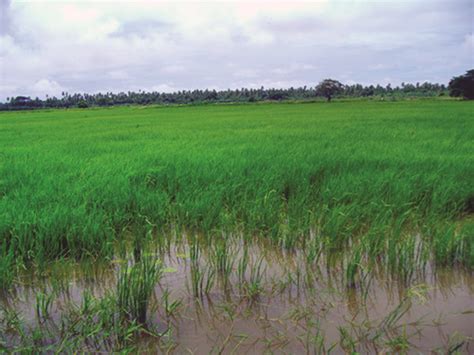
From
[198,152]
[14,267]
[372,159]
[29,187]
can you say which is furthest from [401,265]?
[198,152]

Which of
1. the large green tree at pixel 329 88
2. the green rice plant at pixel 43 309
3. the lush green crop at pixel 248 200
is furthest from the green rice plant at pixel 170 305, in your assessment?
the large green tree at pixel 329 88

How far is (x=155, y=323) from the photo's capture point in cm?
212

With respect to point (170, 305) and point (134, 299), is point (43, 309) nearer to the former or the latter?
point (134, 299)

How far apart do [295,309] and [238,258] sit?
2.77ft

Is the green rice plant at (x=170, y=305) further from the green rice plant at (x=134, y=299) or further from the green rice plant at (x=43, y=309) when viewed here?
the green rice plant at (x=43, y=309)

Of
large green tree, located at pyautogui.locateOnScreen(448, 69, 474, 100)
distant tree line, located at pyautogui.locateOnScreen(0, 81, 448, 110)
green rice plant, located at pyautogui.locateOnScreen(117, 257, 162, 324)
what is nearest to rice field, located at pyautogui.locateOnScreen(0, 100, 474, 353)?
green rice plant, located at pyautogui.locateOnScreen(117, 257, 162, 324)

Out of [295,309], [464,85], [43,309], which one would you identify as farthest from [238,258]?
[464,85]

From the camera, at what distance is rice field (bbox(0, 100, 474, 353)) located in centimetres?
202

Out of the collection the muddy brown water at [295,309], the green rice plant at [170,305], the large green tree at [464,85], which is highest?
the large green tree at [464,85]

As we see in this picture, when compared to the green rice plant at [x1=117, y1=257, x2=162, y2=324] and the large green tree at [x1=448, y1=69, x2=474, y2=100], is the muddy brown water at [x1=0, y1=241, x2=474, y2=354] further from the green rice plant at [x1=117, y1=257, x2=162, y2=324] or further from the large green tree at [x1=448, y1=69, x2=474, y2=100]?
the large green tree at [x1=448, y1=69, x2=474, y2=100]

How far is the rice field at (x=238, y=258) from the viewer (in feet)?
6.64

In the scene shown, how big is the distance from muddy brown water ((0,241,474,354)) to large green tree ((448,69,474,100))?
147ft

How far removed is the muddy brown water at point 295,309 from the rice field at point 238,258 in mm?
10

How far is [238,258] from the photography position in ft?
9.83
